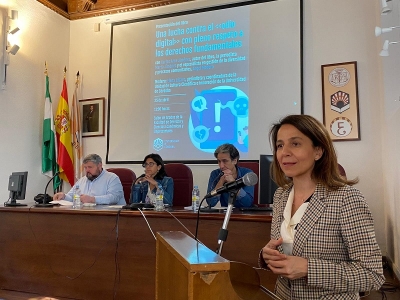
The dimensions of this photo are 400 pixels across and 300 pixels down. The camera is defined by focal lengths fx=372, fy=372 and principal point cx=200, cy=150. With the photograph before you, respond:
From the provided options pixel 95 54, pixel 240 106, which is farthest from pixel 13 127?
pixel 240 106

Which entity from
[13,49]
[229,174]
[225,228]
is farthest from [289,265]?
[13,49]

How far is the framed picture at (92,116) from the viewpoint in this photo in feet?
15.9

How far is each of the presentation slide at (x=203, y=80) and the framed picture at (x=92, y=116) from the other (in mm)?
155

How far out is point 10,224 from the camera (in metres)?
2.75

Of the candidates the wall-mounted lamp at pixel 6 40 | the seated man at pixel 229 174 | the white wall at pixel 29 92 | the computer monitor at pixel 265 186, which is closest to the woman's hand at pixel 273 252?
the computer monitor at pixel 265 186

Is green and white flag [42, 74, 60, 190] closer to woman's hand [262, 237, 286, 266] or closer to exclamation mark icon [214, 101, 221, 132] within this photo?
exclamation mark icon [214, 101, 221, 132]

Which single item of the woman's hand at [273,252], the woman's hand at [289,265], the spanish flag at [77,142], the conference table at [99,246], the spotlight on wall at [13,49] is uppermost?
the spotlight on wall at [13,49]

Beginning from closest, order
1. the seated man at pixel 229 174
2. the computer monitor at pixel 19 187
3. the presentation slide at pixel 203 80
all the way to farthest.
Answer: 1. the seated man at pixel 229 174
2. the computer monitor at pixel 19 187
3. the presentation slide at pixel 203 80

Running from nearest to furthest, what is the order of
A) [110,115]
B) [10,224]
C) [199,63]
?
[10,224] < [199,63] < [110,115]

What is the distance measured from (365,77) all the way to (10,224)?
344cm

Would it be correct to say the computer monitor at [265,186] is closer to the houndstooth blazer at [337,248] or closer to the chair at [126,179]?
the houndstooth blazer at [337,248]

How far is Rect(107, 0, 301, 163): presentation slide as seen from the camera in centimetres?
406

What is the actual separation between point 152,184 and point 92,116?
6.64ft

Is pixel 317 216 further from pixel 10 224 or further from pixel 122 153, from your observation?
pixel 122 153
